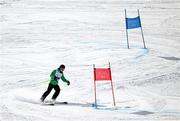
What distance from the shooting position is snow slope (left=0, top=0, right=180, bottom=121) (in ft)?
46.1

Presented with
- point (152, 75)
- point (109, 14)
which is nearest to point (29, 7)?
point (109, 14)

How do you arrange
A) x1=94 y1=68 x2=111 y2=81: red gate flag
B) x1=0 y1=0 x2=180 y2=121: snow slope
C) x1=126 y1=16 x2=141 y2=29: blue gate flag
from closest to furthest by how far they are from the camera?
1. x1=0 y1=0 x2=180 y2=121: snow slope
2. x1=94 y1=68 x2=111 y2=81: red gate flag
3. x1=126 y1=16 x2=141 y2=29: blue gate flag

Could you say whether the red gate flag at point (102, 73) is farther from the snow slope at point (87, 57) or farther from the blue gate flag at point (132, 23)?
the blue gate flag at point (132, 23)

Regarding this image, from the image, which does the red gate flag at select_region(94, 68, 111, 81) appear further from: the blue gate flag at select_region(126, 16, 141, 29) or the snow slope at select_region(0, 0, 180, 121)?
the blue gate flag at select_region(126, 16, 141, 29)

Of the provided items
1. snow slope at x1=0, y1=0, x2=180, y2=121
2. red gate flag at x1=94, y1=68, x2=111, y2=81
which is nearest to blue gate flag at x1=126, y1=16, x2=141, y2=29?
snow slope at x1=0, y1=0, x2=180, y2=121

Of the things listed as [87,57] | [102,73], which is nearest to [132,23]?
[87,57]

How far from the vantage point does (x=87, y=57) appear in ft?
67.5

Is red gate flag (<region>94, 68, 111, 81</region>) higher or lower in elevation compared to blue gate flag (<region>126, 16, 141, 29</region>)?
lower

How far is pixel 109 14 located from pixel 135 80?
12634 mm

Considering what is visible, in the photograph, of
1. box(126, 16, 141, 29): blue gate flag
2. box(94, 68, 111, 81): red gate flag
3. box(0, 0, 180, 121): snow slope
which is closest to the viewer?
box(0, 0, 180, 121): snow slope

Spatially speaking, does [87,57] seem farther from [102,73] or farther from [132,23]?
[102,73]

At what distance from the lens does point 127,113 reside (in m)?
13.8

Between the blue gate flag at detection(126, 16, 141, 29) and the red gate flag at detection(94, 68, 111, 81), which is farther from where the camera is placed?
the blue gate flag at detection(126, 16, 141, 29)

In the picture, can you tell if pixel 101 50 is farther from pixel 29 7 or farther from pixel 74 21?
pixel 29 7
